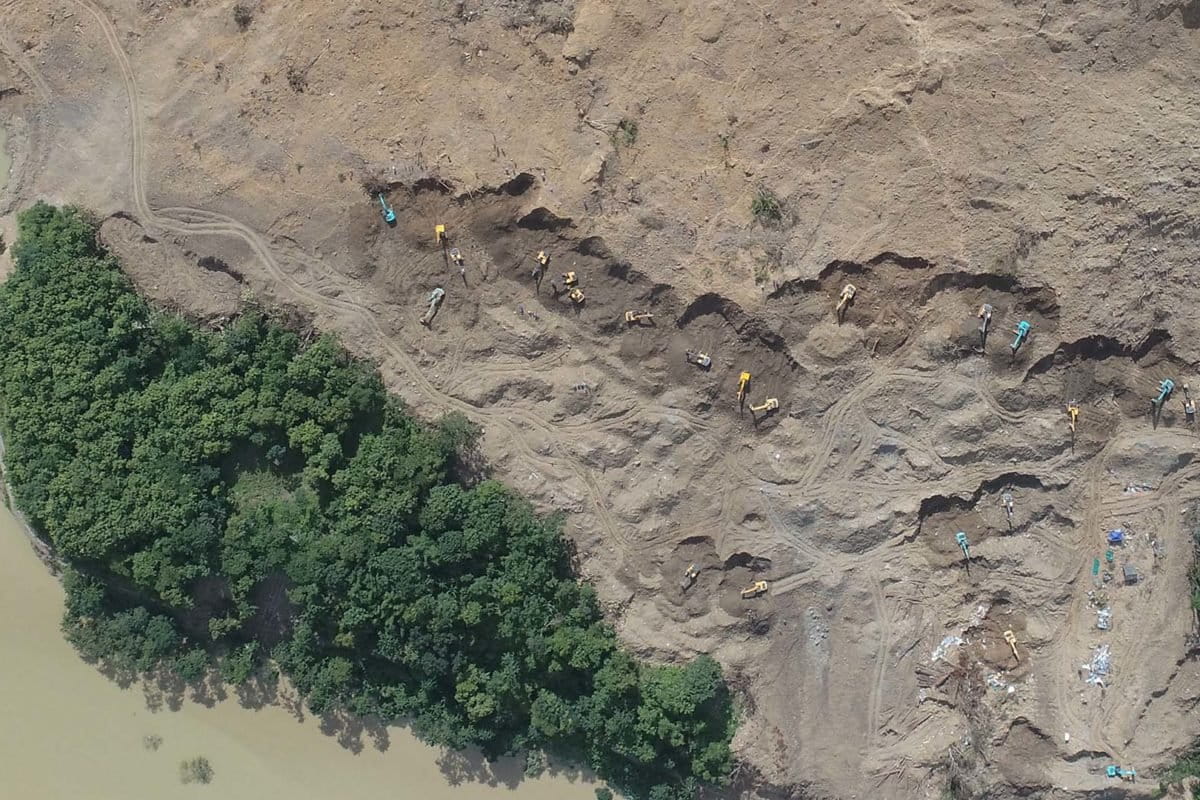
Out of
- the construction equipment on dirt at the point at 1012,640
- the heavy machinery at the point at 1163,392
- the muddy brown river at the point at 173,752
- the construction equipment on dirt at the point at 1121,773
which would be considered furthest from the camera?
the muddy brown river at the point at 173,752

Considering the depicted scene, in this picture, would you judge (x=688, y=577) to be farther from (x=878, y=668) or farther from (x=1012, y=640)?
(x=1012, y=640)

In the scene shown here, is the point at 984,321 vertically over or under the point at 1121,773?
over

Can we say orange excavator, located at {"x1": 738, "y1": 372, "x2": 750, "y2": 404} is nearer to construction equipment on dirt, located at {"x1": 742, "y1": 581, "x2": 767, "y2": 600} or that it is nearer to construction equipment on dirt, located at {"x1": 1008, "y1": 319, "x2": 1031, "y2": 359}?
construction equipment on dirt, located at {"x1": 742, "y1": 581, "x2": 767, "y2": 600}

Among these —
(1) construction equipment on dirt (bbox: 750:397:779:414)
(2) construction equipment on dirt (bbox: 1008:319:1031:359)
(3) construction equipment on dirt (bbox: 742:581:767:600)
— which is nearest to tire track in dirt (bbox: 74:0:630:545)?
(3) construction equipment on dirt (bbox: 742:581:767:600)

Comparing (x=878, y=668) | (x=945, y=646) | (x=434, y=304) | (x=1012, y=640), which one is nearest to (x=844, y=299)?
(x=945, y=646)

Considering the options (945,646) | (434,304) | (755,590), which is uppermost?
(434,304)

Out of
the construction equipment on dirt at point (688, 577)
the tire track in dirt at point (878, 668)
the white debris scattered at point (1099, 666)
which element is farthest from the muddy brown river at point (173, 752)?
the white debris scattered at point (1099, 666)

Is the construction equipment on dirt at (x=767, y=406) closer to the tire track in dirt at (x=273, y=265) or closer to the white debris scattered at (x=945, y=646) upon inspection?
the tire track in dirt at (x=273, y=265)
